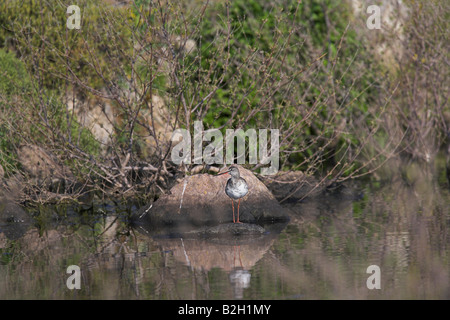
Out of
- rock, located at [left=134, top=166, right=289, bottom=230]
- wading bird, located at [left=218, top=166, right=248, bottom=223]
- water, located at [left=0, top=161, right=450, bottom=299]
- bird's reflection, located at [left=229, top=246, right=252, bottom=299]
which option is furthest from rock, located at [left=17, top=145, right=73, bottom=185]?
bird's reflection, located at [left=229, top=246, right=252, bottom=299]

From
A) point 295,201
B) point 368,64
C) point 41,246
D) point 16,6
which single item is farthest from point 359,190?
point 16,6

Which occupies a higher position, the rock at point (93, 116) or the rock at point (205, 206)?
the rock at point (93, 116)

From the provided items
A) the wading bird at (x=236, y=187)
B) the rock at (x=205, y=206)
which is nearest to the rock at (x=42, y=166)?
the rock at (x=205, y=206)

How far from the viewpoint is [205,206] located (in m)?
14.7

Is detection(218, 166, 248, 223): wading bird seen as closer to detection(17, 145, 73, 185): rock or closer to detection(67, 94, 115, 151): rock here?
detection(67, 94, 115, 151): rock

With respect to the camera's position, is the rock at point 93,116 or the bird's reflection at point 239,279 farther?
the rock at point 93,116

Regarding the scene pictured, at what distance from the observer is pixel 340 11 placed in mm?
21234

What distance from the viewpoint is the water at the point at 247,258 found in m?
9.33

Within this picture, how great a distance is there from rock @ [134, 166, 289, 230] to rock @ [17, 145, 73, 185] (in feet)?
6.69

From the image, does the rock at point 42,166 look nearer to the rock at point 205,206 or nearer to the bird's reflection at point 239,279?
the rock at point 205,206

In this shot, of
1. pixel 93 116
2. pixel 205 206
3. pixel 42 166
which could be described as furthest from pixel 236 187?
pixel 93 116

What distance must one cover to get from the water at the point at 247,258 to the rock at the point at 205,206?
0.61 m
